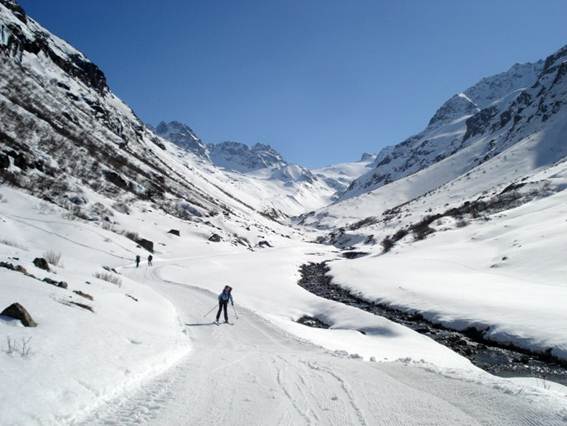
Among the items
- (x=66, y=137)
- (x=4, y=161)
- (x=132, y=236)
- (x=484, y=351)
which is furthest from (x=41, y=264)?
(x=66, y=137)

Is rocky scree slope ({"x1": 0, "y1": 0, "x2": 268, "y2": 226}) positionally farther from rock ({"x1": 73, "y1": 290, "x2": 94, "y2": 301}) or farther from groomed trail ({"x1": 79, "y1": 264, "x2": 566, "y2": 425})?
groomed trail ({"x1": 79, "y1": 264, "x2": 566, "y2": 425})

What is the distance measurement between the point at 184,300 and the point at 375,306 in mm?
15459

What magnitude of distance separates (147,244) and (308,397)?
47487 millimetres

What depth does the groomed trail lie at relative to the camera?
22.4 ft

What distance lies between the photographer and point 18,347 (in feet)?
24.0

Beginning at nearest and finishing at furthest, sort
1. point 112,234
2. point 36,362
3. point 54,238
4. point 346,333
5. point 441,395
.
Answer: point 36,362
point 441,395
point 346,333
point 54,238
point 112,234

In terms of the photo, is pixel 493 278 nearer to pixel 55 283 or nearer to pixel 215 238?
pixel 55 283

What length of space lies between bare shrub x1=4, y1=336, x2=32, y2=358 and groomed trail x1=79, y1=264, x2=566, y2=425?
6.08 ft

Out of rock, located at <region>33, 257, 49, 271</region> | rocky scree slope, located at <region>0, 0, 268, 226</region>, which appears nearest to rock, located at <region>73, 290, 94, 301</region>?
rock, located at <region>33, 257, 49, 271</region>

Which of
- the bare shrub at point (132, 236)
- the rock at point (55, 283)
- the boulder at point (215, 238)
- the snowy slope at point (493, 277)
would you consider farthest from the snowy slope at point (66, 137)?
the rock at point (55, 283)

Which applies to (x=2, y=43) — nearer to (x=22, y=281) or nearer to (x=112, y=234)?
(x=112, y=234)

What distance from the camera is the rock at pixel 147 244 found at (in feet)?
169

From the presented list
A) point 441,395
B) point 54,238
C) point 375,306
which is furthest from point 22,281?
point 54,238

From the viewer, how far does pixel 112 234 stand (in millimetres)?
48281
